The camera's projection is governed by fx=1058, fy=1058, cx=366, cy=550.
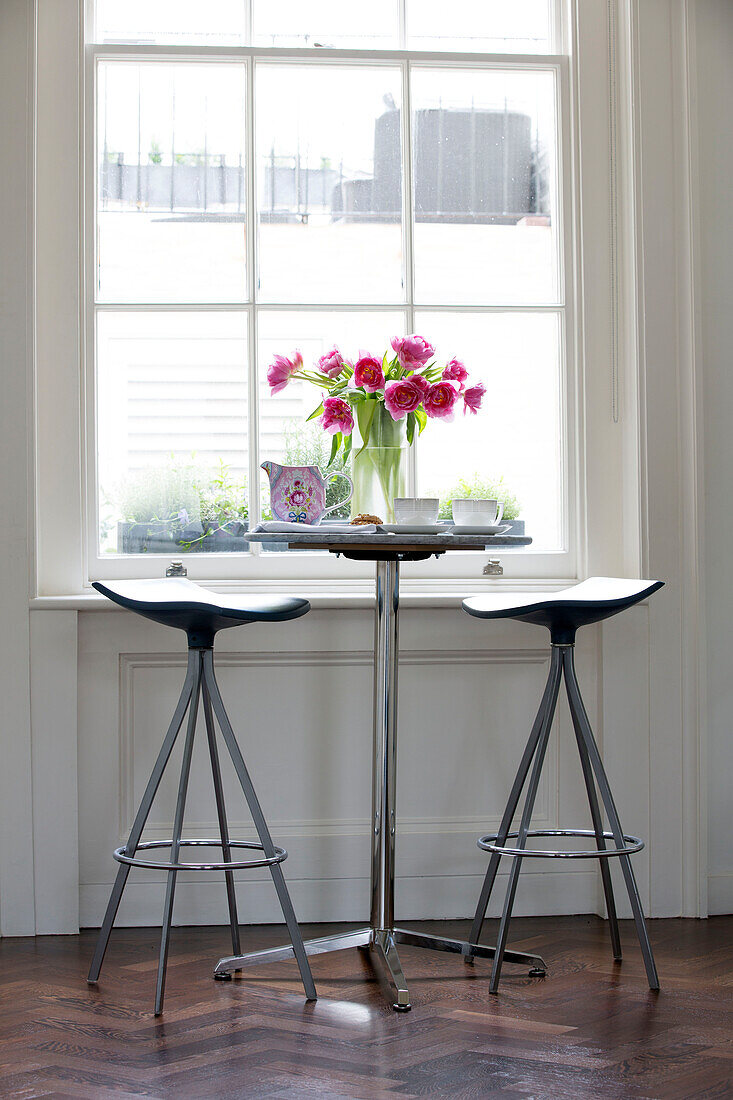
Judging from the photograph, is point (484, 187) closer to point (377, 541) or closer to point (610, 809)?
point (377, 541)

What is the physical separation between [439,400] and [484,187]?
90 centimetres

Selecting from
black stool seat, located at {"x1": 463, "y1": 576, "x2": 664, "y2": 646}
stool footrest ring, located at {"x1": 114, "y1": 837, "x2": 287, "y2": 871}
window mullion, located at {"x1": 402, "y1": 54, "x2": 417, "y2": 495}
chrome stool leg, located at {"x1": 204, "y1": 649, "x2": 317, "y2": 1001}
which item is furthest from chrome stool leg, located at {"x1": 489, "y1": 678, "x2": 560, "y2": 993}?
window mullion, located at {"x1": 402, "y1": 54, "x2": 417, "y2": 495}

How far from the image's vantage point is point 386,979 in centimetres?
229

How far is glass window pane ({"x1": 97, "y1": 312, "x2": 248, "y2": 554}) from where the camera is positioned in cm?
293

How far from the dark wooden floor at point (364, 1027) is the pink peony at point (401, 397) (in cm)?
127

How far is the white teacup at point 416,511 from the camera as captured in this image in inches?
90.4

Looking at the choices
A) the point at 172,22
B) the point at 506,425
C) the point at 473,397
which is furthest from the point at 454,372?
the point at 172,22

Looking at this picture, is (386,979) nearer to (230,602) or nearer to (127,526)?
(230,602)

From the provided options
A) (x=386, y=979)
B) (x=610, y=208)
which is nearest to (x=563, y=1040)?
(x=386, y=979)

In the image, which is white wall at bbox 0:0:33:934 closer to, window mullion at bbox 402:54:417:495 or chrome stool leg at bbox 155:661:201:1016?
chrome stool leg at bbox 155:661:201:1016

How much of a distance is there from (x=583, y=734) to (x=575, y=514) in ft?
2.64

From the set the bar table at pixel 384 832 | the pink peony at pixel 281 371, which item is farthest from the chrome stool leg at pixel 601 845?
the pink peony at pixel 281 371

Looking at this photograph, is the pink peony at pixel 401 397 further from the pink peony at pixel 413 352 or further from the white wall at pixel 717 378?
the white wall at pixel 717 378

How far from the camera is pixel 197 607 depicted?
7.14 feet
